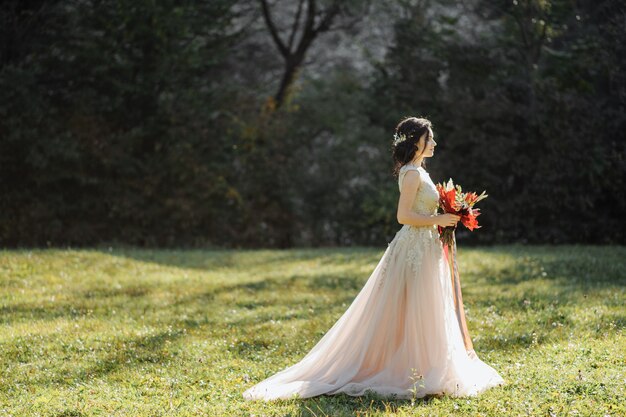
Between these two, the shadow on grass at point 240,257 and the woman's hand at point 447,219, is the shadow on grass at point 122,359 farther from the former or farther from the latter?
the shadow on grass at point 240,257

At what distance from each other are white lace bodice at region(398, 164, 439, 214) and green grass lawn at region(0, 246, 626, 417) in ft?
5.50

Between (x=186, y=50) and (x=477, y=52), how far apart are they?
7.63 metres

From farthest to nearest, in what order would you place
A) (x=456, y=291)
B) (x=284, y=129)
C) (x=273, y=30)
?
1. (x=273, y=30)
2. (x=284, y=129)
3. (x=456, y=291)

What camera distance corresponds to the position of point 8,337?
28.3 feet

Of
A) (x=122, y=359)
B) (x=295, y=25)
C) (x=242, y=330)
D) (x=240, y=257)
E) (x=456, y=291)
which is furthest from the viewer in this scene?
(x=295, y=25)

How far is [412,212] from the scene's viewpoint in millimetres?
6543

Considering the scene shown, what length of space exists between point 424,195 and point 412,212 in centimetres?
19

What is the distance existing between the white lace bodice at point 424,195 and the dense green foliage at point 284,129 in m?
10.9

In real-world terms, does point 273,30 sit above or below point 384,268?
above

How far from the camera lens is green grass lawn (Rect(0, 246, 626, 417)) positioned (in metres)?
6.20

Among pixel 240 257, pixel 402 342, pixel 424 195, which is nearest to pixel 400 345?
pixel 402 342

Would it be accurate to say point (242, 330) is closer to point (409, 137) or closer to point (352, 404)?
point (352, 404)

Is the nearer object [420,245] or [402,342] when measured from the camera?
[402,342]

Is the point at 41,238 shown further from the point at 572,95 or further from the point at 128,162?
the point at 572,95
